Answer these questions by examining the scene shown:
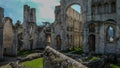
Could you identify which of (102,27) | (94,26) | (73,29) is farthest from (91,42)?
(73,29)

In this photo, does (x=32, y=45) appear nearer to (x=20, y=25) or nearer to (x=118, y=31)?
(x=20, y=25)

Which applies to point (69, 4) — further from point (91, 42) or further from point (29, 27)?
point (29, 27)

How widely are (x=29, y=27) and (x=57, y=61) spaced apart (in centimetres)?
3700

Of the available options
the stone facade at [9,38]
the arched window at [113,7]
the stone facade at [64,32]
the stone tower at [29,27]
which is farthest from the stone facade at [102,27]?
the stone tower at [29,27]

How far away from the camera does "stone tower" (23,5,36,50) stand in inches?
1743

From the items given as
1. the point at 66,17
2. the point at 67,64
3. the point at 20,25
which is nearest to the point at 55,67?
the point at 67,64

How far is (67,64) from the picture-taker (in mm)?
7922

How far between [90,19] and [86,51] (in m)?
5.25

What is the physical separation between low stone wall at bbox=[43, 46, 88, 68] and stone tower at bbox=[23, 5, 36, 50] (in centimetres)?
3548

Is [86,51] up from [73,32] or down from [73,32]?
down

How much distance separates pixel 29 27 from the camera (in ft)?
147

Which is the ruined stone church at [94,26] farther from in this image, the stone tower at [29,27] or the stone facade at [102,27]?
the stone tower at [29,27]

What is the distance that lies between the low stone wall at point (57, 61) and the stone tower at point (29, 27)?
1397 inches

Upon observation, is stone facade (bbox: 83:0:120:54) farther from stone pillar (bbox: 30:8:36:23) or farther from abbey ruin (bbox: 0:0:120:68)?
stone pillar (bbox: 30:8:36:23)
